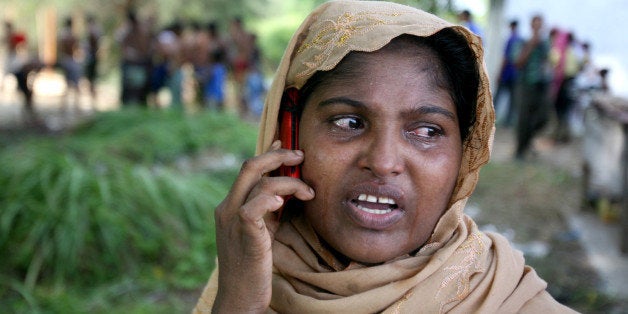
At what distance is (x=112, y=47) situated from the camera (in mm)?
18812

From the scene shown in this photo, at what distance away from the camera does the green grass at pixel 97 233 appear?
411 cm

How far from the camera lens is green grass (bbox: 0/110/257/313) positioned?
4.11m

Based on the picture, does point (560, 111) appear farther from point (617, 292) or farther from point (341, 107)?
point (341, 107)

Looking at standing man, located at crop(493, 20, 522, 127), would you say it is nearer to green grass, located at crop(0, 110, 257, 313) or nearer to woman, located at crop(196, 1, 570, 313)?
green grass, located at crop(0, 110, 257, 313)

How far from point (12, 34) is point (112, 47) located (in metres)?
7.82

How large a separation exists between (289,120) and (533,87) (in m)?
7.66

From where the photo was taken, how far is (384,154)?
1.47 meters

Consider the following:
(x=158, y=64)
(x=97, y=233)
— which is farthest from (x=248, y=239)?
(x=158, y=64)

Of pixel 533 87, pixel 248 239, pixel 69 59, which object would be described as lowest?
pixel 69 59

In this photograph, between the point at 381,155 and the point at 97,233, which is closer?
the point at 381,155

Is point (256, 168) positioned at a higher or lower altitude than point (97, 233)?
higher

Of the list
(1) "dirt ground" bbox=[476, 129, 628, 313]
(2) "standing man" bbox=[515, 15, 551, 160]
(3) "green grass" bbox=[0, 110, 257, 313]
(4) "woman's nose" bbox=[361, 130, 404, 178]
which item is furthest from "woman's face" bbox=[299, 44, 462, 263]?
(2) "standing man" bbox=[515, 15, 551, 160]

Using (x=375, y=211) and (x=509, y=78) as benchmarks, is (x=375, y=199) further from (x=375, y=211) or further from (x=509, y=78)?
(x=509, y=78)

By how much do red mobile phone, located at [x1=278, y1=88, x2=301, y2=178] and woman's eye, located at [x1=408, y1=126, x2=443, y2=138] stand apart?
310 mm
